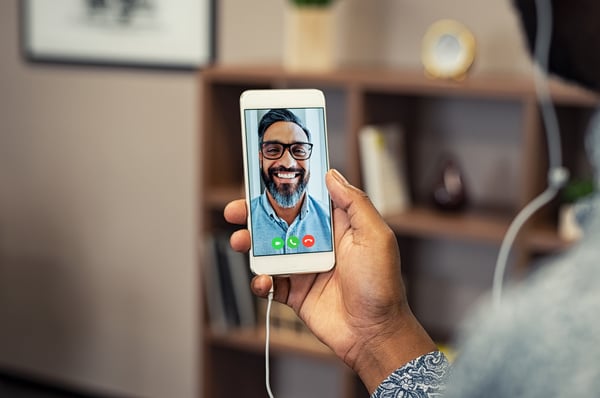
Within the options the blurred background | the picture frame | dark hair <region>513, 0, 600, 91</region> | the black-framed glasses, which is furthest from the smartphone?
the picture frame

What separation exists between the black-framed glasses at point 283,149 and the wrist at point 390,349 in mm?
288

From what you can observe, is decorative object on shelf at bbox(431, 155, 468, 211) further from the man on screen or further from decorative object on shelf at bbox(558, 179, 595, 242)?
the man on screen

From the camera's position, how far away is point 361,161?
2.61 m

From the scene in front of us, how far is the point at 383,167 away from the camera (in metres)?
2.59

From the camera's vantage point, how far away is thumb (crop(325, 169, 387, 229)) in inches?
45.8

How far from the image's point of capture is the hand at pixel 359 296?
43.2 inches

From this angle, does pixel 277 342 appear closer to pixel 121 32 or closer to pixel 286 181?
pixel 121 32

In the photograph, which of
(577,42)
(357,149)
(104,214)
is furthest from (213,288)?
(577,42)

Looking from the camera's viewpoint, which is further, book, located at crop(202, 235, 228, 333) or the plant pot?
book, located at crop(202, 235, 228, 333)

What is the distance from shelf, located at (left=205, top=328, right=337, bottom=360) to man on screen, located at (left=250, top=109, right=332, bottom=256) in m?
1.44

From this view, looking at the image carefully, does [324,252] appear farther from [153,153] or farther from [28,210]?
[28,210]

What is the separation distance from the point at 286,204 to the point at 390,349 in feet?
0.93

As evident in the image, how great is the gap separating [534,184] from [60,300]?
1956 mm

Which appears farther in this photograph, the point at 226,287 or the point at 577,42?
the point at 226,287
